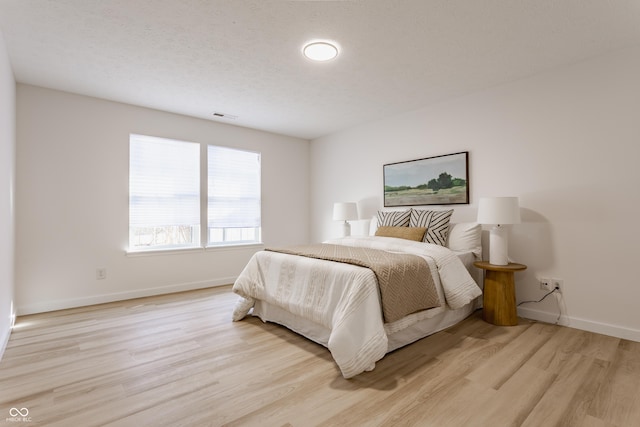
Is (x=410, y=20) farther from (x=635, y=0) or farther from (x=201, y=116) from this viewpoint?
(x=201, y=116)

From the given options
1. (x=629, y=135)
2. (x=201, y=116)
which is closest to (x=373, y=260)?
(x=629, y=135)

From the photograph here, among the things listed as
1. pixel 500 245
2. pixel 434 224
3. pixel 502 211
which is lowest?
A: pixel 500 245

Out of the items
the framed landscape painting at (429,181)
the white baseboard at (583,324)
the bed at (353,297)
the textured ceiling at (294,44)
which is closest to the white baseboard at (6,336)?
the bed at (353,297)

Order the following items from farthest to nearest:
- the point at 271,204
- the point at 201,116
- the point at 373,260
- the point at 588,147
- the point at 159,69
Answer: the point at 271,204 < the point at 201,116 < the point at 159,69 < the point at 588,147 < the point at 373,260

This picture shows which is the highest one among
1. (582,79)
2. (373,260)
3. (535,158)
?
(582,79)

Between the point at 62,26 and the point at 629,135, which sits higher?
the point at 62,26

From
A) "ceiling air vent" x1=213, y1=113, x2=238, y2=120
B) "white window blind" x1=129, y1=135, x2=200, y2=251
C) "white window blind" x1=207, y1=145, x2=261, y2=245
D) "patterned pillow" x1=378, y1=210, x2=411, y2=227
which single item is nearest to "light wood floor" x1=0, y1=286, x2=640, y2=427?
"patterned pillow" x1=378, y1=210, x2=411, y2=227

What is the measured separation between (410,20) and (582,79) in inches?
69.7

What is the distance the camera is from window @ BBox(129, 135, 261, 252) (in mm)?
3877

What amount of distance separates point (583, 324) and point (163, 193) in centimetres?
470

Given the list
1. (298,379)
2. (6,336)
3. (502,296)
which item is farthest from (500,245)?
(6,336)

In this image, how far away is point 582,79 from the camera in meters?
2.71

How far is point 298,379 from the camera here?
1.90 m

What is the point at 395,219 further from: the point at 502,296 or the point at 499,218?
the point at 502,296
